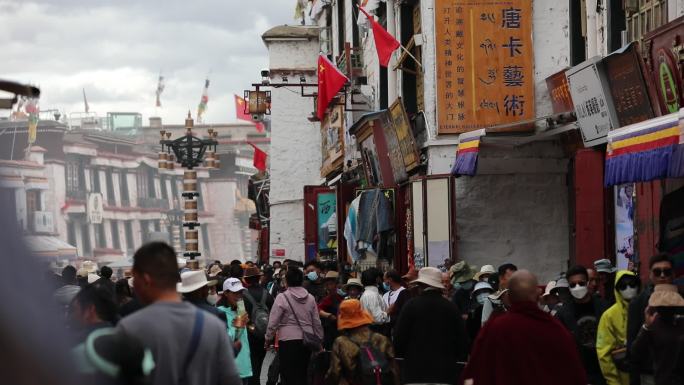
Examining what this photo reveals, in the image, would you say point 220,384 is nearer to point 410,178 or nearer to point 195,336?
point 195,336

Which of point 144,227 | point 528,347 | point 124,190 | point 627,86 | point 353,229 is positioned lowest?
point 144,227

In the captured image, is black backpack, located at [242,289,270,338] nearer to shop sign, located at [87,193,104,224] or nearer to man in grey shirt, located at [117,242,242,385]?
man in grey shirt, located at [117,242,242,385]

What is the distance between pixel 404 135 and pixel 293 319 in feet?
33.0

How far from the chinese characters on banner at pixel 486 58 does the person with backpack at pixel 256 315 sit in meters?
6.91

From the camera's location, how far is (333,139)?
3331 cm

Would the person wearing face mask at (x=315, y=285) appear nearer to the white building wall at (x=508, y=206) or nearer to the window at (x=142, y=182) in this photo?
the white building wall at (x=508, y=206)

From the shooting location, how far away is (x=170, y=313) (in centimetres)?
536

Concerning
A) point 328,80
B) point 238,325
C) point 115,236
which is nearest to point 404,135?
point 328,80

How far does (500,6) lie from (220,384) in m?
15.6

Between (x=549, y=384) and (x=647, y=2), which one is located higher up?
(x=647, y=2)

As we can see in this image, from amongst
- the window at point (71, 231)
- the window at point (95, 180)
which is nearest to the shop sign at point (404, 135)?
the window at point (71, 231)

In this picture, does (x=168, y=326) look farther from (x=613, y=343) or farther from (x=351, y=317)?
(x=351, y=317)

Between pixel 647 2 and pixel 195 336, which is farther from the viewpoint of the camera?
pixel 647 2

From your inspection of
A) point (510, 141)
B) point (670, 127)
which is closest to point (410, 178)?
point (510, 141)
